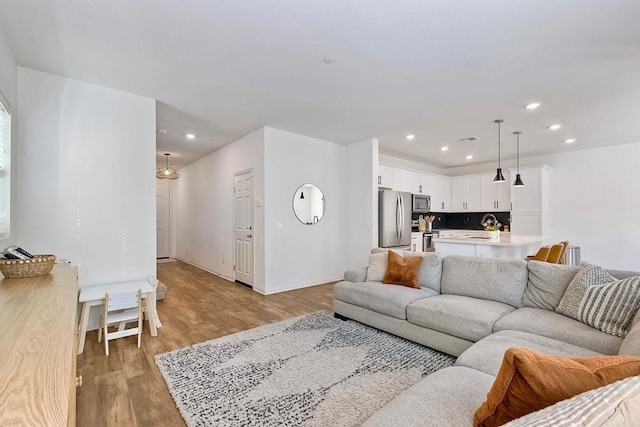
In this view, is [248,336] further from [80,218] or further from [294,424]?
[80,218]

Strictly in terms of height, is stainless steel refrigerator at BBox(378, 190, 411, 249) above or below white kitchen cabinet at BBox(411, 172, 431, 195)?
below

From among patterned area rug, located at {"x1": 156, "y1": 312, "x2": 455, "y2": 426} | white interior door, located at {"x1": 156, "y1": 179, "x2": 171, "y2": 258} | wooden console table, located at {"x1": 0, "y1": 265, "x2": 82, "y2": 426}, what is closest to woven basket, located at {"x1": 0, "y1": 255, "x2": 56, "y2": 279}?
wooden console table, located at {"x1": 0, "y1": 265, "x2": 82, "y2": 426}

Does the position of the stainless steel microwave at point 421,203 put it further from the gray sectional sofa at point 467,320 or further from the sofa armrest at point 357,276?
the sofa armrest at point 357,276

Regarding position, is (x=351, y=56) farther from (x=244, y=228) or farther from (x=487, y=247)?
(x=244, y=228)

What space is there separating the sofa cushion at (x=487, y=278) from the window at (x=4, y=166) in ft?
12.4

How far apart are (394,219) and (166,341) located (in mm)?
4317

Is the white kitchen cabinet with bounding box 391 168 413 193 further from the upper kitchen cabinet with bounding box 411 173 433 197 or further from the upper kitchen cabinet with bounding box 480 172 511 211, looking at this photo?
the upper kitchen cabinet with bounding box 480 172 511 211

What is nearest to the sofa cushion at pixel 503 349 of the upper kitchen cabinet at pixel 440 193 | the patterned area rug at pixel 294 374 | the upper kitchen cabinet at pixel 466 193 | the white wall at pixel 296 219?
the patterned area rug at pixel 294 374

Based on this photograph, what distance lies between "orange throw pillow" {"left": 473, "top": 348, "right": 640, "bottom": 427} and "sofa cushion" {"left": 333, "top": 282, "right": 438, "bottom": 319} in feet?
6.28

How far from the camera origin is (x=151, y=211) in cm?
359

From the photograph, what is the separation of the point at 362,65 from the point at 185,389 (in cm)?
299

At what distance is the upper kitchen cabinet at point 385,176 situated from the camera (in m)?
6.16

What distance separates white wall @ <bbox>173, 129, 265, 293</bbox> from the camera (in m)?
4.91

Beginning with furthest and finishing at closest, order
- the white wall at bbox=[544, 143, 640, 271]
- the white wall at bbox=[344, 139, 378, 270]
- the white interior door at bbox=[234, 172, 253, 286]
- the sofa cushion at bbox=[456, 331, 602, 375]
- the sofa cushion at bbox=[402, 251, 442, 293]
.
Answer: the white wall at bbox=[544, 143, 640, 271] → the white wall at bbox=[344, 139, 378, 270] → the white interior door at bbox=[234, 172, 253, 286] → the sofa cushion at bbox=[402, 251, 442, 293] → the sofa cushion at bbox=[456, 331, 602, 375]
